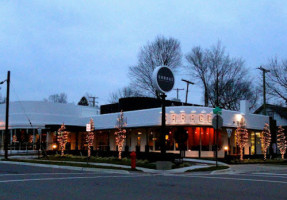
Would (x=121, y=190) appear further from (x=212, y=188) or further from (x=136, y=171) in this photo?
(x=136, y=171)

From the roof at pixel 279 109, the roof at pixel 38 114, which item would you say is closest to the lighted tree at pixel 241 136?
the roof at pixel 279 109

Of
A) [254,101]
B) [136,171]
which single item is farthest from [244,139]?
[254,101]

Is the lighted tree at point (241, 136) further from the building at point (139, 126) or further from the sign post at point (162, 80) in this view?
the sign post at point (162, 80)

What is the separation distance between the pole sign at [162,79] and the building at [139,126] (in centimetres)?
554

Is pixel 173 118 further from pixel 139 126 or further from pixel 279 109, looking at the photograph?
pixel 279 109

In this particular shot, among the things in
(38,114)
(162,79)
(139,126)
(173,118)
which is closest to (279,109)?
(173,118)

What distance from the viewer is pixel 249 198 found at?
34.9ft

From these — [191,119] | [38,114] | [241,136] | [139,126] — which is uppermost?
[38,114]

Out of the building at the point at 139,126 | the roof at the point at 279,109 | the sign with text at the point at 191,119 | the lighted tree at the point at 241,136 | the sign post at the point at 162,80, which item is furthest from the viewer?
the roof at the point at 279,109

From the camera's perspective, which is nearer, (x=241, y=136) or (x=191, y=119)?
(x=191, y=119)

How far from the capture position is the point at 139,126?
35.8 metres

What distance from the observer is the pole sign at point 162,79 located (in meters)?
23.1

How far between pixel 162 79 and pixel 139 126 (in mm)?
12964

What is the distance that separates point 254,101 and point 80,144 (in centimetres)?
3217
